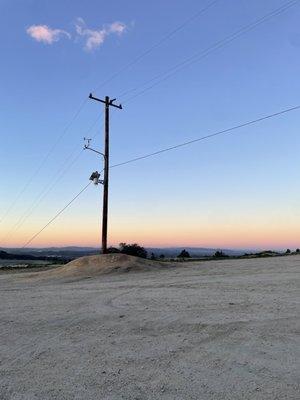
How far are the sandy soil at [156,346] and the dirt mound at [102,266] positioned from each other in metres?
9.38

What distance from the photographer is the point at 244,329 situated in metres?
9.29

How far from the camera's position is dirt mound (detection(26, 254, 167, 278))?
2392cm

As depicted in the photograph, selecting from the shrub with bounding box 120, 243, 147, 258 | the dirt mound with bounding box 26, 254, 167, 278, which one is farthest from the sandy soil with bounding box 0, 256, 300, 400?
the shrub with bounding box 120, 243, 147, 258

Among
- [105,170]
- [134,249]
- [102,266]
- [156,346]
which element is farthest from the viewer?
[134,249]

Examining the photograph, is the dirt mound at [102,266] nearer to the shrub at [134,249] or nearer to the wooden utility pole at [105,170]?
the wooden utility pole at [105,170]

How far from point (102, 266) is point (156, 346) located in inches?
640

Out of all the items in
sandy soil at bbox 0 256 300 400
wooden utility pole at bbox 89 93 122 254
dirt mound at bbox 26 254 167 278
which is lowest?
sandy soil at bbox 0 256 300 400

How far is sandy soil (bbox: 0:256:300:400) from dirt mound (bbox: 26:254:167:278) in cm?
938

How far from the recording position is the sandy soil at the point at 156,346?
265 inches

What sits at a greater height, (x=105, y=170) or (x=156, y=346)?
(x=105, y=170)

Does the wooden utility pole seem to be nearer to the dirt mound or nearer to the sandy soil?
the dirt mound

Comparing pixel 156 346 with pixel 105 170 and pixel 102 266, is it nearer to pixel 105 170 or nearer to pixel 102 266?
pixel 102 266

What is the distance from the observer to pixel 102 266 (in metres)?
24.7

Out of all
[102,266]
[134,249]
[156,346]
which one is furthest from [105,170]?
[156,346]
